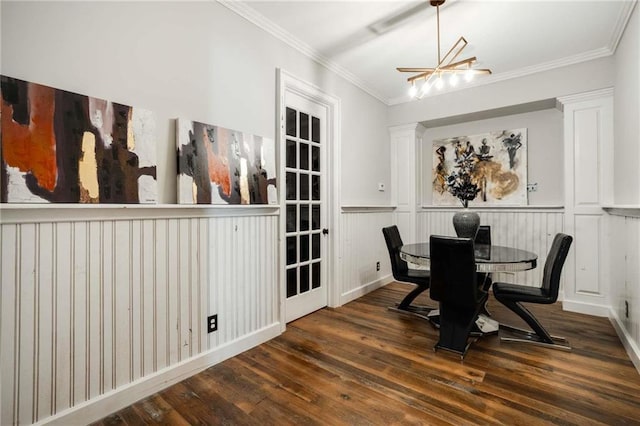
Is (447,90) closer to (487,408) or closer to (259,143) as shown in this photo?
(259,143)

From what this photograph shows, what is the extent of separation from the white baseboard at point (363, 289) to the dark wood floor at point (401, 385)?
0.88 m

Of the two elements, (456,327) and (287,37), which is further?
(287,37)

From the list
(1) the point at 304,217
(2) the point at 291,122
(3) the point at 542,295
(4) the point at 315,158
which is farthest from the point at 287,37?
(3) the point at 542,295

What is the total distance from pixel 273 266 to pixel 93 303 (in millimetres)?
1347

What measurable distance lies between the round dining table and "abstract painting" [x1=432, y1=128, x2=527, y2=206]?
1.40 metres

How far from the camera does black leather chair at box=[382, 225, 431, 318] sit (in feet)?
9.92

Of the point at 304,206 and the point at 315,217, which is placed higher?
the point at 304,206

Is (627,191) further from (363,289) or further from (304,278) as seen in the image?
(304,278)

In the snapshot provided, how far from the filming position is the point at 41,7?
1.46 m

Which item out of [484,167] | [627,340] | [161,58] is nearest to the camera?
[161,58]

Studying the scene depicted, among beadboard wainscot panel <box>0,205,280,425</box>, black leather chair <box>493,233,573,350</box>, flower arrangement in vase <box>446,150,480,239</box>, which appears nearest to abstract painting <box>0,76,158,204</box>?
beadboard wainscot panel <box>0,205,280,425</box>

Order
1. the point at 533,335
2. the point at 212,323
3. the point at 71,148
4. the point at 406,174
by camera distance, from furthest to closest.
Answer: the point at 406,174, the point at 533,335, the point at 212,323, the point at 71,148

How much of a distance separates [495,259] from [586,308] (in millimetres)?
1702

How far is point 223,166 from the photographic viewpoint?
7.25 feet
